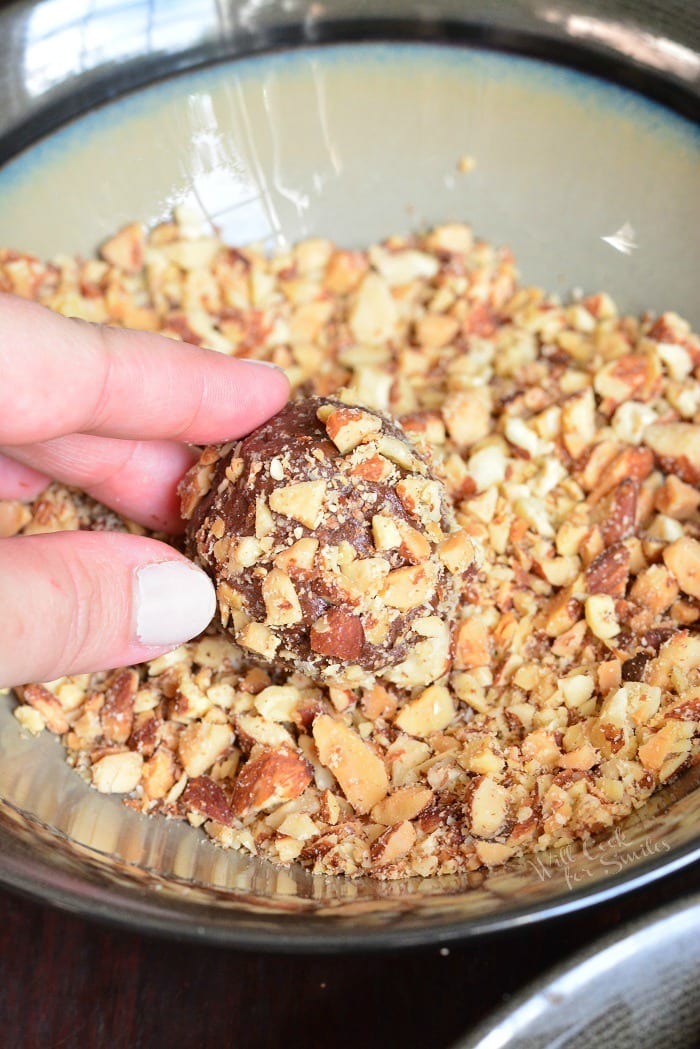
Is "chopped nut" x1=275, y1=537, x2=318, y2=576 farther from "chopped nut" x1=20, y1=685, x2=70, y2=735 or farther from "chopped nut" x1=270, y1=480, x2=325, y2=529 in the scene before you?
"chopped nut" x1=20, y1=685, x2=70, y2=735

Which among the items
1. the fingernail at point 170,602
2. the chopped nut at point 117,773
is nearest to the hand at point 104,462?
the fingernail at point 170,602

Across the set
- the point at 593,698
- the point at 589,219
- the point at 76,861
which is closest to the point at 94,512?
the point at 76,861

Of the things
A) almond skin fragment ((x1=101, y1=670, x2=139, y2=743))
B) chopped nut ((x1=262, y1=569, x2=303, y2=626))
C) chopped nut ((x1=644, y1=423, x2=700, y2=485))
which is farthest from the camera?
chopped nut ((x1=644, y1=423, x2=700, y2=485))

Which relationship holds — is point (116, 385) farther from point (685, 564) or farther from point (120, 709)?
point (685, 564)

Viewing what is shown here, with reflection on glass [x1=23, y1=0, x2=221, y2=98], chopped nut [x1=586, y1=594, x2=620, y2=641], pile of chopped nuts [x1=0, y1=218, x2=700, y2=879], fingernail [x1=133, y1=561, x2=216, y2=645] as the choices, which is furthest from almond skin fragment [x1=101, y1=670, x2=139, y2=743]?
reflection on glass [x1=23, y1=0, x2=221, y2=98]

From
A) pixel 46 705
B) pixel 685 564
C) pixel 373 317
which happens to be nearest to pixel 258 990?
pixel 46 705

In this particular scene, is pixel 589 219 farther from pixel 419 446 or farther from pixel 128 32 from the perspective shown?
pixel 128 32
